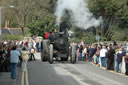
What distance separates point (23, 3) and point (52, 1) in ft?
23.9

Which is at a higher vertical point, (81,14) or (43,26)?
(81,14)

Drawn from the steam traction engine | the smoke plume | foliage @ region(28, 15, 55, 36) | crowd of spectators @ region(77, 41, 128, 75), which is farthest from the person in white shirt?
foliage @ region(28, 15, 55, 36)

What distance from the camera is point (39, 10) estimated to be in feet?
226

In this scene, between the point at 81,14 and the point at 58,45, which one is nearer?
the point at 58,45

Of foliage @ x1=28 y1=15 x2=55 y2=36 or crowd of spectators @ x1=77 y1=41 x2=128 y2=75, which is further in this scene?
foliage @ x1=28 y1=15 x2=55 y2=36

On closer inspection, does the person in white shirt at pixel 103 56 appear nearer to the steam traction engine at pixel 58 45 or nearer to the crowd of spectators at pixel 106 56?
the crowd of spectators at pixel 106 56

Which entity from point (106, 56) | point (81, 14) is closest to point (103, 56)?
point (106, 56)

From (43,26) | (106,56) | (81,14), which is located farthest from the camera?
(43,26)

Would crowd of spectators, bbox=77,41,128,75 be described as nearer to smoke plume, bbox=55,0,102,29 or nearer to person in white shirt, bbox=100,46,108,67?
person in white shirt, bbox=100,46,108,67

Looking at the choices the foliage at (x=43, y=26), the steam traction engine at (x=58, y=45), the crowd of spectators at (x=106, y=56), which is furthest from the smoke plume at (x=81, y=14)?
the steam traction engine at (x=58, y=45)

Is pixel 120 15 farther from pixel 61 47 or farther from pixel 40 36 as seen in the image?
pixel 61 47

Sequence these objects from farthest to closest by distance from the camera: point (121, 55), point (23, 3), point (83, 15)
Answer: point (23, 3) < point (83, 15) < point (121, 55)

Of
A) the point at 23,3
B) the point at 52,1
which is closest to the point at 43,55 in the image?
the point at 52,1

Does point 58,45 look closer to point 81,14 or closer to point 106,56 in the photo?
point 106,56
